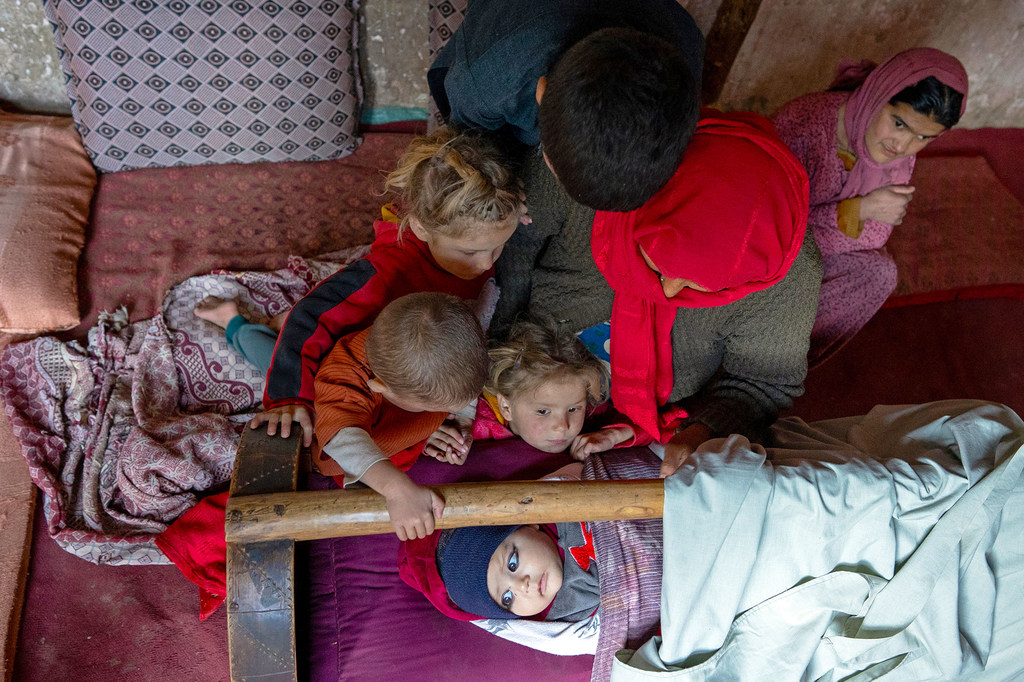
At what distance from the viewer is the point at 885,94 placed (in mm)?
1730

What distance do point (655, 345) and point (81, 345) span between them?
5.11ft

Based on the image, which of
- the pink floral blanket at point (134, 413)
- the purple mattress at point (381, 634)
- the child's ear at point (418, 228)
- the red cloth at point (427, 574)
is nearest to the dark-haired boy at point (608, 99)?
the child's ear at point (418, 228)

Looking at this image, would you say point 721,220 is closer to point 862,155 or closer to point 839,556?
point 839,556

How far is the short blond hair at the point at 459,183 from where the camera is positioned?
1.38 m

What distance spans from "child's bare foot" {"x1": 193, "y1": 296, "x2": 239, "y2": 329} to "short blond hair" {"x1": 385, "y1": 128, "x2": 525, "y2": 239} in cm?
70

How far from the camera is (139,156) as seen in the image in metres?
2.23

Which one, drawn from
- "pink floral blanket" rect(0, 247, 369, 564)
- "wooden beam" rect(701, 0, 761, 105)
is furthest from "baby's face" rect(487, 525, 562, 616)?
"wooden beam" rect(701, 0, 761, 105)

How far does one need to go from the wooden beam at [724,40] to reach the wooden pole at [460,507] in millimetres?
1855

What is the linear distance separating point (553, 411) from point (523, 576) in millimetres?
373

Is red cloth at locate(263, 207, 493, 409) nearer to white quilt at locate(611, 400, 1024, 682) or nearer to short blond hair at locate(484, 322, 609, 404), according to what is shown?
short blond hair at locate(484, 322, 609, 404)

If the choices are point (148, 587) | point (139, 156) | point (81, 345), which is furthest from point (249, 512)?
point (139, 156)

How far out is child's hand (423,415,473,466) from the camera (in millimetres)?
1594

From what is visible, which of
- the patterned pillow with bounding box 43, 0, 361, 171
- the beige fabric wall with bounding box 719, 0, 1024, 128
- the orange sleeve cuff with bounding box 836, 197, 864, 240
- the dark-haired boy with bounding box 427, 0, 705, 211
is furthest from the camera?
the beige fabric wall with bounding box 719, 0, 1024, 128

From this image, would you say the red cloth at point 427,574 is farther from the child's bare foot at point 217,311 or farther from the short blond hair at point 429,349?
the child's bare foot at point 217,311
